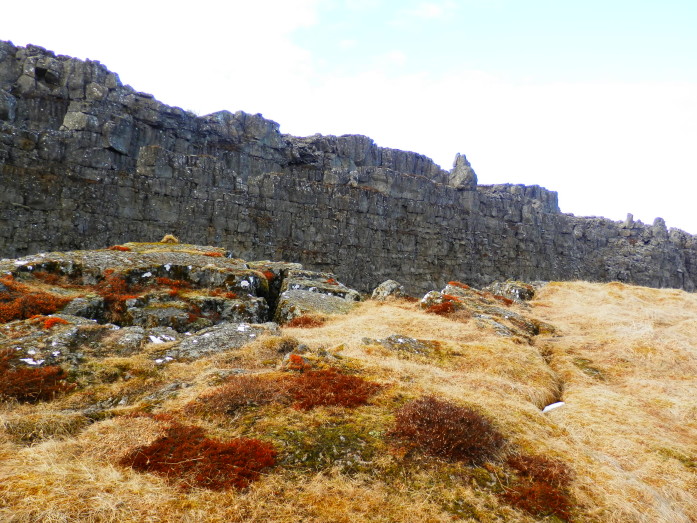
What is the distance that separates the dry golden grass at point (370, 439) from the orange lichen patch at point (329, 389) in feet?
0.59

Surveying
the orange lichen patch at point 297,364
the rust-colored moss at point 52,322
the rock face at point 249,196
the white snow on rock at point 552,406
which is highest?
the rock face at point 249,196

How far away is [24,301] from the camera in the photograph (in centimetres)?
992

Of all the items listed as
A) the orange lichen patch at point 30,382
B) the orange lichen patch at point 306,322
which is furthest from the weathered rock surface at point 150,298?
the orange lichen patch at point 30,382

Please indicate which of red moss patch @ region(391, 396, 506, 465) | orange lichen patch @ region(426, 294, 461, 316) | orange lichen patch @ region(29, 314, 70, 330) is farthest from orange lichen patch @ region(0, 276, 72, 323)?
orange lichen patch @ region(426, 294, 461, 316)

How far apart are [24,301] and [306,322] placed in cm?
625

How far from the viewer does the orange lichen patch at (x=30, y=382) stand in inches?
253

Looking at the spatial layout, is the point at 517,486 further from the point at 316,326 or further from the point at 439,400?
the point at 316,326

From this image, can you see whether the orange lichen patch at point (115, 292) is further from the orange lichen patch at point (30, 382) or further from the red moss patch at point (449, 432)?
the red moss patch at point (449, 432)

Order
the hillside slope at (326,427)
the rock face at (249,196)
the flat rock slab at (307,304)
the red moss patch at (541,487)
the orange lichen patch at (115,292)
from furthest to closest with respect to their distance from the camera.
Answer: the rock face at (249,196) < the flat rock slab at (307,304) < the orange lichen patch at (115,292) < the red moss patch at (541,487) < the hillside slope at (326,427)

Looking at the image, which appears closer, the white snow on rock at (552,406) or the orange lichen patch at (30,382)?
the orange lichen patch at (30,382)

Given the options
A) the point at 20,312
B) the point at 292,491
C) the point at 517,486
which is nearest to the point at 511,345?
the point at 517,486

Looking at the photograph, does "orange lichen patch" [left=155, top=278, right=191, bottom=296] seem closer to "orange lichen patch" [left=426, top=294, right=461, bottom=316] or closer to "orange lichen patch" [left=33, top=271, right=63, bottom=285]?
"orange lichen patch" [left=33, top=271, right=63, bottom=285]

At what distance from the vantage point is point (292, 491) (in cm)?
450

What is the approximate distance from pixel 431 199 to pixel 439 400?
25077 mm
